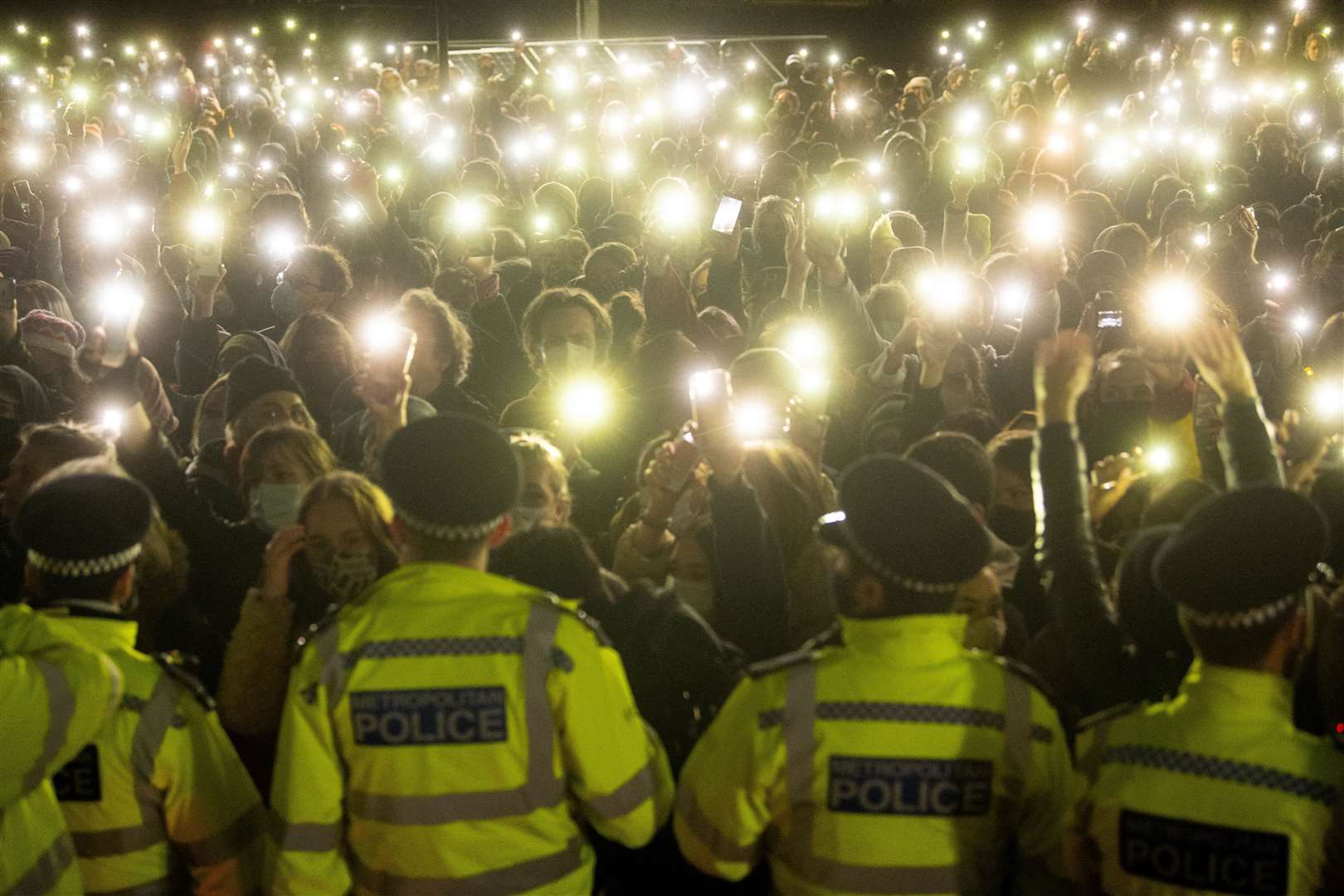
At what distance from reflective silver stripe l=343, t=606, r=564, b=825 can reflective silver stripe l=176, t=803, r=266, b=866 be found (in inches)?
16.8

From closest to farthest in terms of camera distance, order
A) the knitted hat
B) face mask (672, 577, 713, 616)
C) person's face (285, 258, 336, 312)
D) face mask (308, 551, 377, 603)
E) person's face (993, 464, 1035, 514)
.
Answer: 1. face mask (308, 551, 377, 603)
2. face mask (672, 577, 713, 616)
3. person's face (993, 464, 1035, 514)
4. the knitted hat
5. person's face (285, 258, 336, 312)

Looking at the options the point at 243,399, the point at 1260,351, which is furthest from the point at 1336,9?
the point at 243,399

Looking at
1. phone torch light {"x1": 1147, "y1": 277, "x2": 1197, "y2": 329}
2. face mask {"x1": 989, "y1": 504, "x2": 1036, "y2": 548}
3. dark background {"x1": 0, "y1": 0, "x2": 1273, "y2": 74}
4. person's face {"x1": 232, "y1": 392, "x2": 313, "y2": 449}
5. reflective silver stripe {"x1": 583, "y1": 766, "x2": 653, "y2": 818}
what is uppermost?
dark background {"x1": 0, "y1": 0, "x2": 1273, "y2": 74}

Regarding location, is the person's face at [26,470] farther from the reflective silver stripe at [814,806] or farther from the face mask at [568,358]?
the reflective silver stripe at [814,806]

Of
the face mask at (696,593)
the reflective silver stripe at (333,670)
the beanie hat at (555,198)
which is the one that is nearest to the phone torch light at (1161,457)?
the face mask at (696,593)

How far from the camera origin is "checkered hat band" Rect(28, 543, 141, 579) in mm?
2918

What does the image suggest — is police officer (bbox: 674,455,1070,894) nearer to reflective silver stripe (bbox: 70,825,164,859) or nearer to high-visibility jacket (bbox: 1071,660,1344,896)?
high-visibility jacket (bbox: 1071,660,1344,896)

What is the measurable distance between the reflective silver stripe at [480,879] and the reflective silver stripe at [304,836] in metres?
0.11

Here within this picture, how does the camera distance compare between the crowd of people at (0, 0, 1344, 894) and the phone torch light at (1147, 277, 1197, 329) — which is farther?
the phone torch light at (1147, 277, 1197, 329)

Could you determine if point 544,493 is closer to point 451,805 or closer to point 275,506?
point 275,506

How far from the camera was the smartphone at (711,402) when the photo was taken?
3516 mm

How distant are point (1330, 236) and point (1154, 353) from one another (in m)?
3.65

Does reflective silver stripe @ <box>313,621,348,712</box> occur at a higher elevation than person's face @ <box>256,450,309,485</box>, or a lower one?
lower

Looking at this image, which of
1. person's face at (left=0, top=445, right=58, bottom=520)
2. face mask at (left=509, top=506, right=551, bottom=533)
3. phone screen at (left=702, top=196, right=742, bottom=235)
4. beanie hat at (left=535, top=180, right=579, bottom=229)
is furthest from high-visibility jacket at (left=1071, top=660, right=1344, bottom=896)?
beanie hat at (left=535, top=180, right=579, bottom=229)
